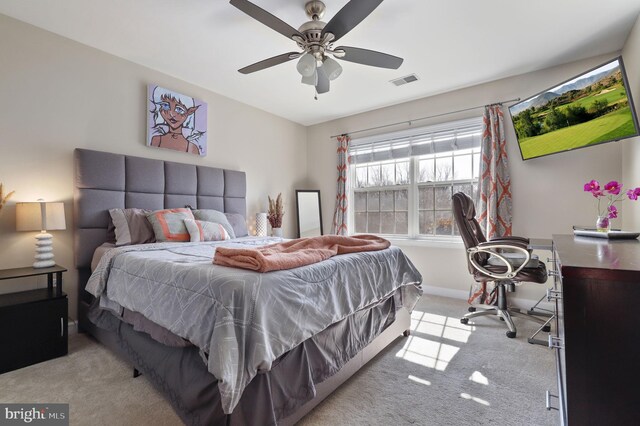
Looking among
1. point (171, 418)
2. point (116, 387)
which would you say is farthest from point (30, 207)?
Result: point (171, 418)

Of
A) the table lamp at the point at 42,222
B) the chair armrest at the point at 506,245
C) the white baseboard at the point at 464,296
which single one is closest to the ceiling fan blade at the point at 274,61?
the table lamp at the point at 42,222

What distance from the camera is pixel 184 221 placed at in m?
2.87

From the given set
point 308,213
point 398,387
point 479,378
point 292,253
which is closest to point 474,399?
point 479,378

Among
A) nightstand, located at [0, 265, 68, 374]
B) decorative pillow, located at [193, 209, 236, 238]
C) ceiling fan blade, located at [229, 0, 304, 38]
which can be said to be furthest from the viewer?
decorative pillow, located at [193, 209, 236, 238]

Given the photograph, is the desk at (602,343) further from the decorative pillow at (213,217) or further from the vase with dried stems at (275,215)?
the vase with dried stems at (275,215)

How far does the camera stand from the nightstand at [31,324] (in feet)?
6.61

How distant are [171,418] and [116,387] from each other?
22.1 inches

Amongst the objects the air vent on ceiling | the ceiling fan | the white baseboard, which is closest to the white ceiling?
the air vent on ceiling

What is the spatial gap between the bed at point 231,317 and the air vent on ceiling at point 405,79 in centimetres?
220

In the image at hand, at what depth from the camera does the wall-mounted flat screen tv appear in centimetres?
226

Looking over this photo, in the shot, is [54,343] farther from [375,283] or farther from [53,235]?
[375,283]

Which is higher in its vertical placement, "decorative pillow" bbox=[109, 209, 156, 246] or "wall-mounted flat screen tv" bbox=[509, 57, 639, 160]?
"wall-mounted flat screen tv" bbox=[509, 57, 639, 160]

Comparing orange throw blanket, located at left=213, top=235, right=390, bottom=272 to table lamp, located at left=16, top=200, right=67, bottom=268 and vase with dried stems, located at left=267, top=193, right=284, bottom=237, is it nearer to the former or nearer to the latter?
table lamp, located at left=16, top=200, right=67, bottom=268

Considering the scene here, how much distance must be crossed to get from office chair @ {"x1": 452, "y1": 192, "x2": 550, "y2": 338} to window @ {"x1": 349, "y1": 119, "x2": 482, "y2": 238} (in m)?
1.16
